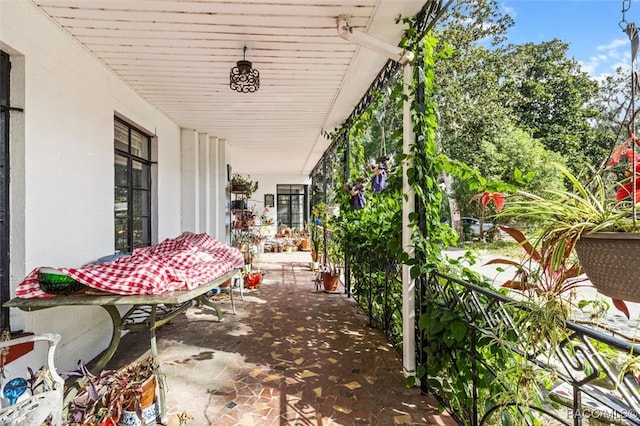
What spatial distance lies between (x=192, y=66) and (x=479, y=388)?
3.19m

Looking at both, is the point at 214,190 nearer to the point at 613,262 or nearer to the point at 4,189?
the point at 4,189

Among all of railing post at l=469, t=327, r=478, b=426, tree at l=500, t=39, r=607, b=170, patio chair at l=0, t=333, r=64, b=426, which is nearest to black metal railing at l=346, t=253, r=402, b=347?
railing post at l=469, t=327, r=478, b=426

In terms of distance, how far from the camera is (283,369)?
2.38 m

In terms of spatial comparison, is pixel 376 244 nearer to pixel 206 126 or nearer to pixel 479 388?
pixel 479 388

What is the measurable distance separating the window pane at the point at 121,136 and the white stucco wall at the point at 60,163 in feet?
0.71

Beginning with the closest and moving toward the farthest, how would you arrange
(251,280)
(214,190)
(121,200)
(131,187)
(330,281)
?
(121,200), (131,187), (330,281), (251,280), (214,190)

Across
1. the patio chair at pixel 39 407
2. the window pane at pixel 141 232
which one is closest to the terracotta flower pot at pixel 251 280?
→ the window pane at pixel 141 232

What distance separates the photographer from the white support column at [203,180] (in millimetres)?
5227

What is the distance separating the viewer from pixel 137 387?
5.39 feet

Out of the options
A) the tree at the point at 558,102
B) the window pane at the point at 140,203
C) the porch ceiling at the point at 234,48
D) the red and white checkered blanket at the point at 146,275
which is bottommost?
the red and white checkered blanket at the point at 146,275

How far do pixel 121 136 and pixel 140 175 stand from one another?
2.03 ft

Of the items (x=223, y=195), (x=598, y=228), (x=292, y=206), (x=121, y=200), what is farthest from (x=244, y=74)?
(x=292, y=206)

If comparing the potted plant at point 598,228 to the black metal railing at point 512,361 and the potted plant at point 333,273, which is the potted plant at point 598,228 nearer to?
the black metal railing at point 512,361

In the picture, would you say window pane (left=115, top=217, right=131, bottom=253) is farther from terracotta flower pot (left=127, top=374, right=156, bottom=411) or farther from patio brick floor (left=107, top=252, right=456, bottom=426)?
terracotta flower pot (left=127, top=374, right=156, bottom=411)
